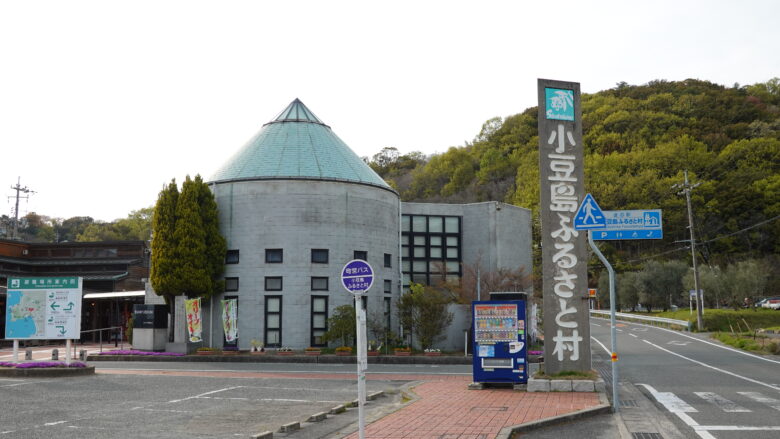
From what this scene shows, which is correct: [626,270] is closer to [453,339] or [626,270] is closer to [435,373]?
[453,339]

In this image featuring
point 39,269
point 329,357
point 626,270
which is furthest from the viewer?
point 626,270

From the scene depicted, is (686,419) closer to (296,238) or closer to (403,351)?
(403,351)

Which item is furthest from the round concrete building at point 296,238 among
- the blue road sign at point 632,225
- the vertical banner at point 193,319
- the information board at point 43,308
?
the blue road sign at point 632,225

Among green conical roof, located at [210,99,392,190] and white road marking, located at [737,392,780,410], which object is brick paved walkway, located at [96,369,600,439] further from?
green conical roof, located at [210,99,392,190]

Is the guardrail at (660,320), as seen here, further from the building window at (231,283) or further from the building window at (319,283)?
the building window at (231,283)

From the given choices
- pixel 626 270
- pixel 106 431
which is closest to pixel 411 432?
pixel 106 431

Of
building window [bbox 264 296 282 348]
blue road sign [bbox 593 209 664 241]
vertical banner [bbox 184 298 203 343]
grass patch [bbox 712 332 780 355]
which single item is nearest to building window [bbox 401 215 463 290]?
building window [bbox 264 296 282 348]

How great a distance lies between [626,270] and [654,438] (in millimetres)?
70763

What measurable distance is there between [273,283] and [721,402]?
21629mm

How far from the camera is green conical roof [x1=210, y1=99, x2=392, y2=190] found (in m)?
32.6

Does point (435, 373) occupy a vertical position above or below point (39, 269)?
below

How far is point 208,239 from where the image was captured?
1233 inches

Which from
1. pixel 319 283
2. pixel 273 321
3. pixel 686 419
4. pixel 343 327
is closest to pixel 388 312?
pixel 319 283

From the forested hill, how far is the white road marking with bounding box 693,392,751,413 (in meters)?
48.1
